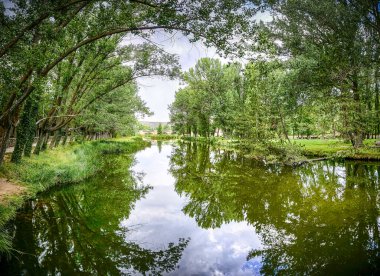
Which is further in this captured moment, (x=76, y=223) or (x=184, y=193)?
(x=184, y=193)

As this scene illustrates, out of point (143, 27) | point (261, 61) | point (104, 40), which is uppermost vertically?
point (104, 40)

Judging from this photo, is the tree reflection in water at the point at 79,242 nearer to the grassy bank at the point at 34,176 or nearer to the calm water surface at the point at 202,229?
the calm water surface at the point at 202,229

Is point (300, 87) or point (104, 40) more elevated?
point (104, 40)

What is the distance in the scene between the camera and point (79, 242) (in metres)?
7.51

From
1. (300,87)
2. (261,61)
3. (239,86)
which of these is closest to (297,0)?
(300,87)

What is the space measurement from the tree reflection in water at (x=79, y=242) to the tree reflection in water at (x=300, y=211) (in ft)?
9.23

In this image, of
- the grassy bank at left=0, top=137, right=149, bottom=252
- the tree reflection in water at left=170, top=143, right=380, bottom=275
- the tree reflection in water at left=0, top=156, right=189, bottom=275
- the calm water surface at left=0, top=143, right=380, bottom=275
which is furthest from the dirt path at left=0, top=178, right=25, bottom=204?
the tree reflection in water at left=170, top=143, right=380, bottom=275

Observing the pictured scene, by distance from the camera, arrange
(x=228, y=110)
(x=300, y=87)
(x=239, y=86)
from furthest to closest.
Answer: (x=239, y=86)
(x=228, y=110)
(x=300, y=87)

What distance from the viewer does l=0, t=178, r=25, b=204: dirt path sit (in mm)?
10094

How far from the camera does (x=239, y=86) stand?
47.9 metres

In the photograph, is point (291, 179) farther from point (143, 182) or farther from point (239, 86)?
point (239, 86)

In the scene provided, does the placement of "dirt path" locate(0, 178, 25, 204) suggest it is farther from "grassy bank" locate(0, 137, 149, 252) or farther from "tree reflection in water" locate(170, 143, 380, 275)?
"tree reflection in water" locate(170, 143, 380, 275)

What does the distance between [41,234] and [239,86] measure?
44.3m

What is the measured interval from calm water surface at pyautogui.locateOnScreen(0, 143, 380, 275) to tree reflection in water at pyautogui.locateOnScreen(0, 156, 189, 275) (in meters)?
0.03
